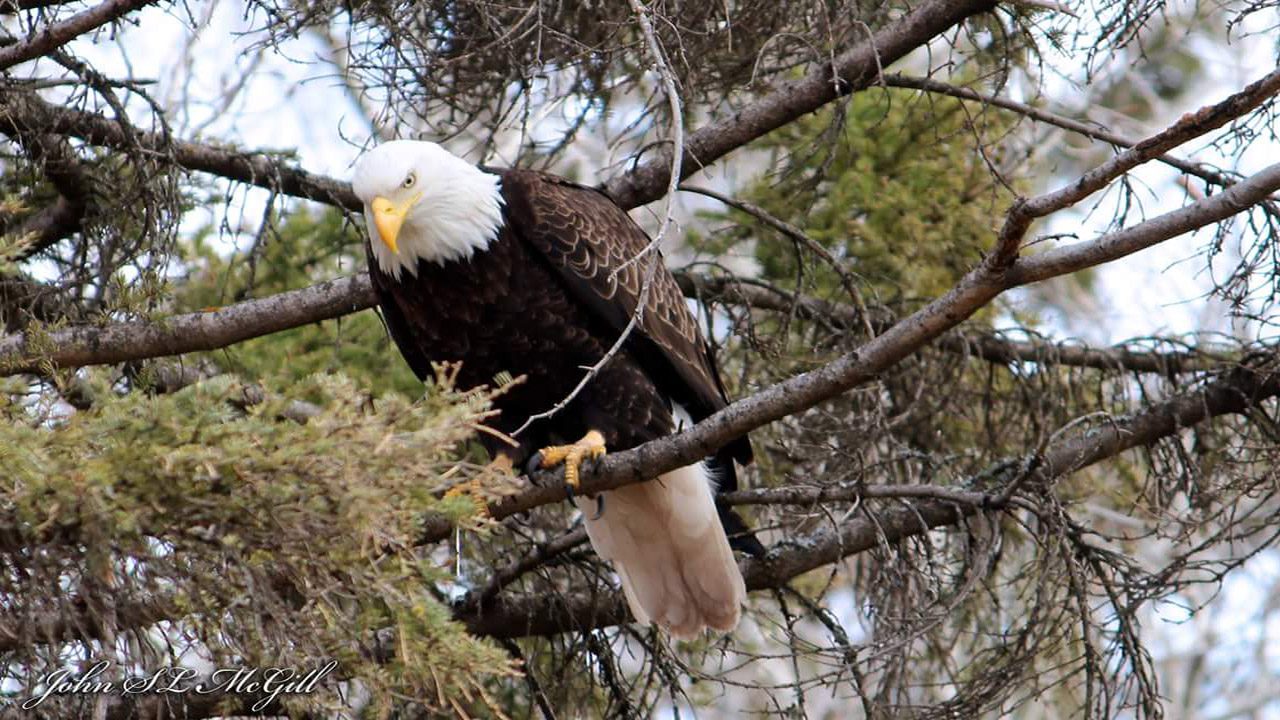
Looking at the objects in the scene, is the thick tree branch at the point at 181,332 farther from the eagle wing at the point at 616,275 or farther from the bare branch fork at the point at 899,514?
the bare branch fork at the point at 899,514

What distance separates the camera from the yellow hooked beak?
3738 millimetres

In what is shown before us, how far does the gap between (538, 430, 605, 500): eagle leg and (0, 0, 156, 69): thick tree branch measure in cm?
171

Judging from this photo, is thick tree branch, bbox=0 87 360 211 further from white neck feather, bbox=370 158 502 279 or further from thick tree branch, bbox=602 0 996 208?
thick tree branch, bbox=602 0 996 208

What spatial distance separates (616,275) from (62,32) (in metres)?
1.73

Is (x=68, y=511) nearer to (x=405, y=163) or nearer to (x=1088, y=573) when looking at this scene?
(x=405, y=163)

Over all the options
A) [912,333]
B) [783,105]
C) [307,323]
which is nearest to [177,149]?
[307,323]

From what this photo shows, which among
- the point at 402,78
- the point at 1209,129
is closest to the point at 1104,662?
the point at 1209,129

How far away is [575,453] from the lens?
13.6 feet

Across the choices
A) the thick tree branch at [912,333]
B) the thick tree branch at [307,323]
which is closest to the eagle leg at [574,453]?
the thick tree branch at [912,333]

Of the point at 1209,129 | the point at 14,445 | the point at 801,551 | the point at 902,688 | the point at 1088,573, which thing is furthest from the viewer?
the point at 801,551

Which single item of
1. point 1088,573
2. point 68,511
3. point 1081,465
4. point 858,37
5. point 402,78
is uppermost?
point 858,37

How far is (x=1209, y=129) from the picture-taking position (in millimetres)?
2824

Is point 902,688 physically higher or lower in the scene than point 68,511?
higher

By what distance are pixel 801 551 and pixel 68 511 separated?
9.26 ft
